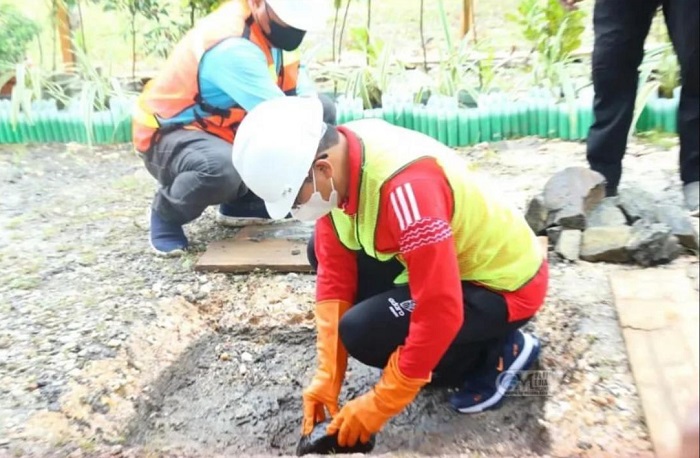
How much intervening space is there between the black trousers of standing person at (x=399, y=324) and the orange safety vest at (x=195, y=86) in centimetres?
58

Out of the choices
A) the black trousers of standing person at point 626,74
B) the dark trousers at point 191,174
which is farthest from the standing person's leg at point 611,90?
the dark trousers at point 191,174

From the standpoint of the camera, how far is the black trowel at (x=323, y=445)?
125 cm

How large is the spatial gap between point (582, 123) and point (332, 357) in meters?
0.58

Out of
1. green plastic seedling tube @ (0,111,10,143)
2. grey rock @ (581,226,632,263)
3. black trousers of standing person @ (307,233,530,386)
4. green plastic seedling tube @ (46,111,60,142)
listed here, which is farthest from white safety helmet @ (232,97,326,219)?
green plastic seedling tube @ (0,111,10,143)

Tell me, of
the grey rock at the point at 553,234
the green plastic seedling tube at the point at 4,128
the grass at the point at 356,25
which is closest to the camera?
the grass at the point at 356,25

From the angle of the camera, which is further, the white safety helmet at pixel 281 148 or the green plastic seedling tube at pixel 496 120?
the green plastic seedling tube at pixel 496 120

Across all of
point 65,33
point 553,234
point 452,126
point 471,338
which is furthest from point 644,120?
point 65,33

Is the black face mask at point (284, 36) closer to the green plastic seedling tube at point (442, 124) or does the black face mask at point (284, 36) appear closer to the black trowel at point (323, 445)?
the green plastic seedling tube at point (442, 124)

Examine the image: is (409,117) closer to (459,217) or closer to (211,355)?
(459,217)

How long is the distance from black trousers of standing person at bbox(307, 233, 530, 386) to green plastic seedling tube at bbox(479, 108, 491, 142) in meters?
0.34

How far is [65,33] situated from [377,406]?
4.91 ft

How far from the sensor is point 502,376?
4.53ft

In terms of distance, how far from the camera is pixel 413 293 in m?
1.14

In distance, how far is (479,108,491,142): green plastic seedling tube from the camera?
4.96 feet
